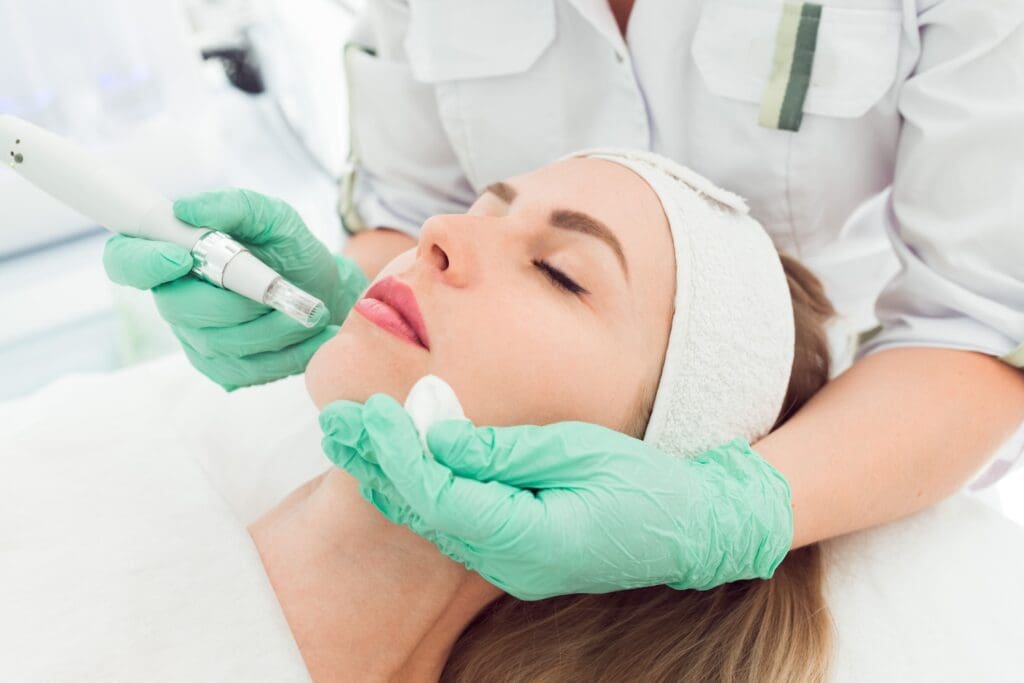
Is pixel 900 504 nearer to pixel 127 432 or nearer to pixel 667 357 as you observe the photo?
pixel 667 357

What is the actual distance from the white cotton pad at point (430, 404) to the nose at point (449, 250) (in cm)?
13

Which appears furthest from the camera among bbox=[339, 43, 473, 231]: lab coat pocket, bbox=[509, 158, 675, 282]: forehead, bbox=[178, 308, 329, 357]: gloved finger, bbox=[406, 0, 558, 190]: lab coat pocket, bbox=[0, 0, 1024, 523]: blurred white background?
bbox=[0, 0, 1024, 523]: blurred white background

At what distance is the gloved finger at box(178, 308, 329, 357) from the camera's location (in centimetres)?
111

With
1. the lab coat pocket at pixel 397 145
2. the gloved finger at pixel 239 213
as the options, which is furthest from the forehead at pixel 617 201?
the lab coat pocket at pixel 397 145

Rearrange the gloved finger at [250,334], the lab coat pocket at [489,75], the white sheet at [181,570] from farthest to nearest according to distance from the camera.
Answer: the lab coat pocket at [489,75] → the gloved finger at [250,334] → the white sheet at [181,570]

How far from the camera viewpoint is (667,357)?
0.98 m

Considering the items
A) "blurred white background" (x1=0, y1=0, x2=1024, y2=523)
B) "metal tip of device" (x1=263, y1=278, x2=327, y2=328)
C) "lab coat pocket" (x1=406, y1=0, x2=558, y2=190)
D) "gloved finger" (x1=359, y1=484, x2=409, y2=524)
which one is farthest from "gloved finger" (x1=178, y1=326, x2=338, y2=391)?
"blurred white background" (x1=0, y1=0, x2=1024, y2=523)

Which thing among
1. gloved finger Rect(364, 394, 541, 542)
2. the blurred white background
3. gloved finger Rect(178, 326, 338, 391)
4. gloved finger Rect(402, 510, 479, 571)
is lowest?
the blurred white background

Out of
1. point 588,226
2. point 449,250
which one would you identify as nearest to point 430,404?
point 449,250

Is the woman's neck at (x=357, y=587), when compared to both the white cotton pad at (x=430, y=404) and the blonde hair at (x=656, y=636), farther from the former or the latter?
the white cotton pad at (x=430, y=404)

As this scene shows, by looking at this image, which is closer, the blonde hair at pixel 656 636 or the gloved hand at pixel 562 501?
the gloved hand at pixel 562 501

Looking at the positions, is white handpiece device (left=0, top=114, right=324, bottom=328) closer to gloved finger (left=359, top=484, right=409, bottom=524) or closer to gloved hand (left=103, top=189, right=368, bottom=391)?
gloved hand (left=103, top=189, right=368, bottom=391)

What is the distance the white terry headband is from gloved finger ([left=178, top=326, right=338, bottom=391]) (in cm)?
51

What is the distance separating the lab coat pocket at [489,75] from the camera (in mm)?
1268
